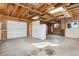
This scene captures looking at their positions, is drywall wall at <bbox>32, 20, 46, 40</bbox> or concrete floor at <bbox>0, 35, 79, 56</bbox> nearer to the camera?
concrete floor at <bbox>0, 35, 79, 56</bbox>

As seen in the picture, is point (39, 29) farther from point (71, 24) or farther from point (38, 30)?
point (71, 24)

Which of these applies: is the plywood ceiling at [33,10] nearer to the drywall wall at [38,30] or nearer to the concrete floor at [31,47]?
the drywall wall at [38,30]

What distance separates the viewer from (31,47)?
1.88 meters

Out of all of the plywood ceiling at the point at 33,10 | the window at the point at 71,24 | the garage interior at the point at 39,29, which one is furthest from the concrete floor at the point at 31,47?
the plywood ceiling at the point at 33,10

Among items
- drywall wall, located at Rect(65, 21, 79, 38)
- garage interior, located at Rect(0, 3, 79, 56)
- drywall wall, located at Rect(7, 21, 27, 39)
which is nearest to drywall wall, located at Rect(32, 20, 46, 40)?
garage interior, located at Rect(0, 3, 79, 56)

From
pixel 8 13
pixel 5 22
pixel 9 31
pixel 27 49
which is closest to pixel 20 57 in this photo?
pixel 27 49

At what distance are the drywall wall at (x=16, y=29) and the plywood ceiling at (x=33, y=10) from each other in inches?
3.8

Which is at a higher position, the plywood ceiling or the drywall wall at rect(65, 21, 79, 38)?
the plywood ceiling

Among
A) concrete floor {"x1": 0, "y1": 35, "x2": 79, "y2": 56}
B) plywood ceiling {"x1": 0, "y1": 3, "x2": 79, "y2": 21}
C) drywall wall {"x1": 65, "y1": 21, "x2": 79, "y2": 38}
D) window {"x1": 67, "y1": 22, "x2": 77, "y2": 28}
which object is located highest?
plywood ceiling {"x1": 0, "y1": 3, "x2": 79, "y2": 21}

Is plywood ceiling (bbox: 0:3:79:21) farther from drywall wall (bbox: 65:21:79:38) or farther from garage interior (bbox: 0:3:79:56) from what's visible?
drywall wall (bbox: 65:21:79:38)

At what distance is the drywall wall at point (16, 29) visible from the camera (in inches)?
74.1

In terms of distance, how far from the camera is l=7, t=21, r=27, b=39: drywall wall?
1.88 metres

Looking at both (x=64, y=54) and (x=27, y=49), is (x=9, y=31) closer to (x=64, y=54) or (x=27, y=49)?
(x=27, y=49)

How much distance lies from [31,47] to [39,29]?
1.09 feet
